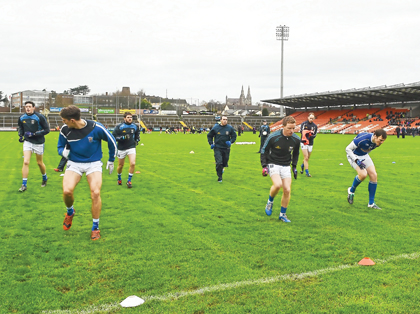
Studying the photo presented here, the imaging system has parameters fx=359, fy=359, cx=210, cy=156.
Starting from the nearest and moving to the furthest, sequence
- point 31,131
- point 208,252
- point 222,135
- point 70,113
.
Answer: point 208,252 < point 70,113 < point 31,131 < point 222,135

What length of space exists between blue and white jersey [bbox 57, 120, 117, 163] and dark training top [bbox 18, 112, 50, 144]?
13.6 feet

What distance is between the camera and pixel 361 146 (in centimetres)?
786


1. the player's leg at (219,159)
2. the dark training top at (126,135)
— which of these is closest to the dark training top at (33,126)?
the dark training top at (126,135)

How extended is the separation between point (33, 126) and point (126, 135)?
2.43m

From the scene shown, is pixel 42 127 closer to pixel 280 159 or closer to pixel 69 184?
pixel 69 184

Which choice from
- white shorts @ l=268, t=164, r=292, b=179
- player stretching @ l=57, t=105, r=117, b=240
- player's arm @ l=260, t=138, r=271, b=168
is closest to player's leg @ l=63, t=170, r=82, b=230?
player stretching @ l=57, t=105, r=117, b=240

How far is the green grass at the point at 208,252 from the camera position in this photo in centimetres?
380

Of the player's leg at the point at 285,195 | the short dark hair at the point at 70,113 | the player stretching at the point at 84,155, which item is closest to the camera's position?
the short dark hair at the point at 70,113

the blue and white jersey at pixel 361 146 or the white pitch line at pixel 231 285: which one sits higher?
the blue and white jersey at pixel 361 146

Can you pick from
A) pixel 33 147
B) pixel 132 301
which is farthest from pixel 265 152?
pixel 33 147

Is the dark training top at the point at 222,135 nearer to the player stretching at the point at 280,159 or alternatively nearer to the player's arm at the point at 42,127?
the player stretching at the point at 280,159

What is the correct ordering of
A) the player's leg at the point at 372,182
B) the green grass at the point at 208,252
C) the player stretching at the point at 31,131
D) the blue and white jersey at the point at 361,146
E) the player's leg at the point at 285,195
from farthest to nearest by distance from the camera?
the player stretching at the point at 31,131
the player's leg at the point at 372,182
the blue and white jersey at the point at 361,146
the player's leg at the point at 285,195
the green grass at the point at 208,252

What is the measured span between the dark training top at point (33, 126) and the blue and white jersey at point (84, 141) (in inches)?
163

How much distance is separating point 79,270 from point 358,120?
218 ft
